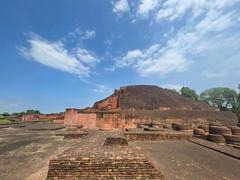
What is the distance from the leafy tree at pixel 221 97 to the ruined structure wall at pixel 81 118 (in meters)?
36.0

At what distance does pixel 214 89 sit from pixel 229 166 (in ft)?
146

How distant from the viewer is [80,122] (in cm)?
1720

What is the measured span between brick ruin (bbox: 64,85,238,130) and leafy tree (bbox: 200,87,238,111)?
17854 millimetres

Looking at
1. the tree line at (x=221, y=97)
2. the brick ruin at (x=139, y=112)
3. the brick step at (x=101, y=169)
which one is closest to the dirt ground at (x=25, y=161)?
the brick step at (x=101, y=169)

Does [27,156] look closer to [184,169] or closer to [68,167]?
[68,167]

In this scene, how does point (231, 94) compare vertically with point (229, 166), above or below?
above

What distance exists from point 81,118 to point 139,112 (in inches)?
304

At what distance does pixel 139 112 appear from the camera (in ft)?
72.0

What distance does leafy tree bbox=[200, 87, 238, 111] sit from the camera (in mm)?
41531

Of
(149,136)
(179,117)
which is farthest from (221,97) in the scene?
(149,136)

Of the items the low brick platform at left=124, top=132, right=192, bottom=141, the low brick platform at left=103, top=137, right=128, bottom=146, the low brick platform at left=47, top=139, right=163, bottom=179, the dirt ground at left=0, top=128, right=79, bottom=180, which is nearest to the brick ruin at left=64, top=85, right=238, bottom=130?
the low brick platform at left=124, top=132, right=192, bottom=141

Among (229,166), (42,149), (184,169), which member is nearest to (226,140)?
(229,166)

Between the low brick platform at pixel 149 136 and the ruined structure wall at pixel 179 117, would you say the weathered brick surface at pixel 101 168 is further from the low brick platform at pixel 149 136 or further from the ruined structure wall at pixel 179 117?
the ruined structure wall at pixel 179 117

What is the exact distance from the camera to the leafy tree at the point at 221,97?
1635 inches
